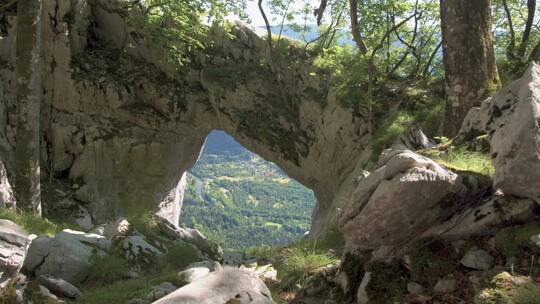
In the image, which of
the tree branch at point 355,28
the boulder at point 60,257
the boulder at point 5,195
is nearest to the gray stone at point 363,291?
the boulder at point 60,257

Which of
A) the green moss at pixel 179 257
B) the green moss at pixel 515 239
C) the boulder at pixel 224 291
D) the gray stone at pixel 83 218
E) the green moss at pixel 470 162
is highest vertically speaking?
the green moss at pixel 470 162

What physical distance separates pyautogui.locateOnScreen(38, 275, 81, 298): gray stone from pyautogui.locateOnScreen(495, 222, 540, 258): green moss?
6.04 m

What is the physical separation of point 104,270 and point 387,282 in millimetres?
5580

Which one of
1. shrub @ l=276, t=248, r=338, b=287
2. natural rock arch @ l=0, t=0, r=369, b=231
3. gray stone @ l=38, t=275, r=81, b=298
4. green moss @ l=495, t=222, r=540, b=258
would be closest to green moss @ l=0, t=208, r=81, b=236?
gray stone @ l=38, t=275, r=81, b=298

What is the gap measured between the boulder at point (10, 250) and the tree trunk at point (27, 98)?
7.51 m

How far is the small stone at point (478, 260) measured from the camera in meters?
4.85

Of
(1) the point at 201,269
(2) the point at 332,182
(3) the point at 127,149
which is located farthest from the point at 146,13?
(1) the point at 201,269

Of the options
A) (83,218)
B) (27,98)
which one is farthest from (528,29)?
Result: (83,218)

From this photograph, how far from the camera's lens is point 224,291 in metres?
5.34

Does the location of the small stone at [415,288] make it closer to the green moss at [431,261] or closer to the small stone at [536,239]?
the green moss at [431,261]

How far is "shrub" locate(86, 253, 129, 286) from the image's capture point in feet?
27.6

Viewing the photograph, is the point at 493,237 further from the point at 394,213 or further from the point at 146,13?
the point at 146,13

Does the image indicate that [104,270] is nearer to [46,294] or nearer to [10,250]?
[46,294]

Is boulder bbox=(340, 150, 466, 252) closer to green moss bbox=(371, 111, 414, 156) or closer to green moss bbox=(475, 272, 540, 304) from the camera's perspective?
green moss bbox=(475, 272, 540, 304)
